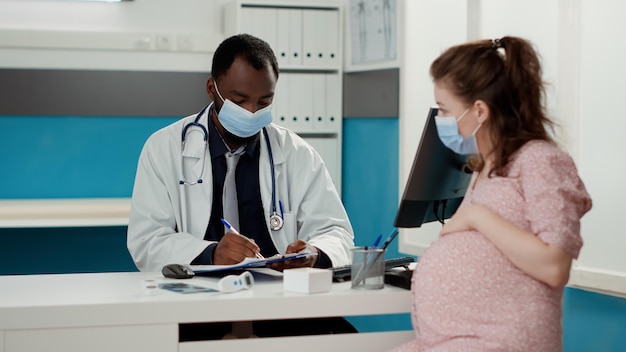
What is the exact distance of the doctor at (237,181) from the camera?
2.15 meters

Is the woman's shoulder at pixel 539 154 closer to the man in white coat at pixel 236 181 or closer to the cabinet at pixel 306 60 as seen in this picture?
the man in white coat at pixel 236 181

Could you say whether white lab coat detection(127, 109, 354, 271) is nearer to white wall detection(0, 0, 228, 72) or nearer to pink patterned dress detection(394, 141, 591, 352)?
pink patterned dress detection(394, 141, 591, 352)

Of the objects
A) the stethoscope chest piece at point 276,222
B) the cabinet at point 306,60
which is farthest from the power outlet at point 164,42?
the stethoscope chest piece at point 276,222

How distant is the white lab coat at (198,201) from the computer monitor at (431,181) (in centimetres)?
34

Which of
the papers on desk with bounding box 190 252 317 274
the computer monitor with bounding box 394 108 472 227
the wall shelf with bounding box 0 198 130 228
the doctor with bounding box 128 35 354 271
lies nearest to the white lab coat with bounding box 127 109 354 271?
the doctor with bounding box 128 35 354 271

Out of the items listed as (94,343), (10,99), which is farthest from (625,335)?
(10,99)

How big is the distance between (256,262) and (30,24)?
2.77 metres

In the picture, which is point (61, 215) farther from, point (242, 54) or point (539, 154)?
point (539, 154)

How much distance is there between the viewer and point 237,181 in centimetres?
226

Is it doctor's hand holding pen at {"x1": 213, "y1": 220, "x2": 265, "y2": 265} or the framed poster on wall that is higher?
the framed poster on wall

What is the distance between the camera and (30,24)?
4012mm

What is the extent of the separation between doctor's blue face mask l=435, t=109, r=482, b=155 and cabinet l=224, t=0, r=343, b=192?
103 inches

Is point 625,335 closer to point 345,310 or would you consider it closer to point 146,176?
point 345,310

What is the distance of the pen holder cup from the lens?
5.51 ft
